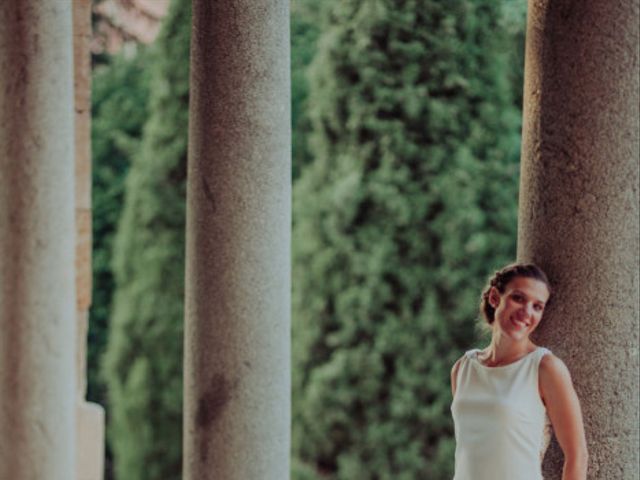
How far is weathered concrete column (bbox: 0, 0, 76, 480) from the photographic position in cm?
1296

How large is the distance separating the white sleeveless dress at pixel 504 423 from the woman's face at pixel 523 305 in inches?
8.4

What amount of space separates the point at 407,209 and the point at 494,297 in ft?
50.2

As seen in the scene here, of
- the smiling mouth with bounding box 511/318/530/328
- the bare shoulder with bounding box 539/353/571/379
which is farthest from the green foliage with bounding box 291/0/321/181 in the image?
the bare shoulder with bounding box 539/353/571/379

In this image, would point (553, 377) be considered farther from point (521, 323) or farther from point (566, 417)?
point (521, 323)

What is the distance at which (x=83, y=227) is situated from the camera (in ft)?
63.5

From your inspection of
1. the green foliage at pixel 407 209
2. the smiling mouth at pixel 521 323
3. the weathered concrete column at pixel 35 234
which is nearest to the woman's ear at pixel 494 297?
the smiling mouth at pixel 521 323

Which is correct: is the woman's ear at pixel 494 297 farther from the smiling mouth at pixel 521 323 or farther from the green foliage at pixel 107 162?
the green foliage at pixel 107 162

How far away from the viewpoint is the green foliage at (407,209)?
921 inches

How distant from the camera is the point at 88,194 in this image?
63.4 ft

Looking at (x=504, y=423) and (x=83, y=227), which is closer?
(x=504, y=423)

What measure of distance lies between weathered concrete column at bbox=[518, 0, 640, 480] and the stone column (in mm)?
12068

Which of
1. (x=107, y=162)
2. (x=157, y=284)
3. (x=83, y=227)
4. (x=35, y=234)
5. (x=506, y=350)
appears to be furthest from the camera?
(x=107, y=162)

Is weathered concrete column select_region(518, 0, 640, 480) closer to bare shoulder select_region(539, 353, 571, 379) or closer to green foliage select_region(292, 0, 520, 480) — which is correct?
bare shoulder select_region(539, 353, 571, 379)

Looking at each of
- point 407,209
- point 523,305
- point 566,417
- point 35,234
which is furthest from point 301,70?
point 566,417
